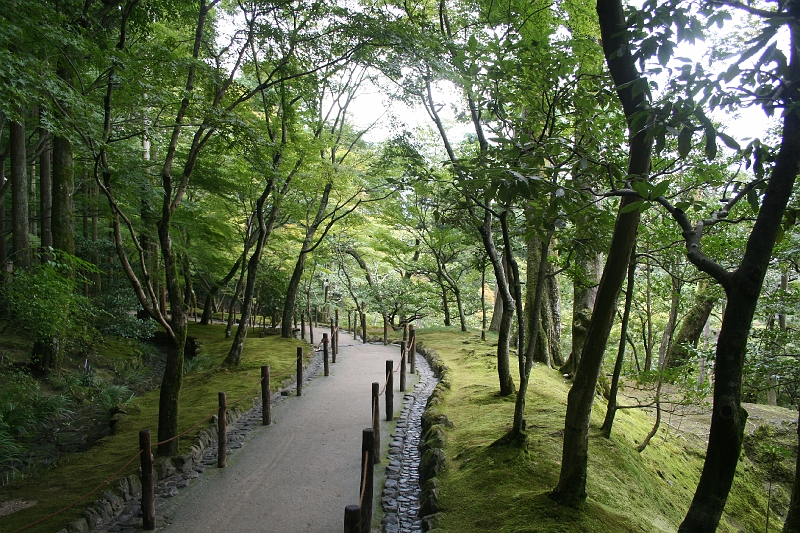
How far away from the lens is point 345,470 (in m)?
6.79

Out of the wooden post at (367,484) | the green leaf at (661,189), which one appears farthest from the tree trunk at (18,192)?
the green leaf at (661,189)

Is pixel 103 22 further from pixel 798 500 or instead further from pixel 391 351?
pixel 391 351

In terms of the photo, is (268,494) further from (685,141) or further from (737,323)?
(685,141)

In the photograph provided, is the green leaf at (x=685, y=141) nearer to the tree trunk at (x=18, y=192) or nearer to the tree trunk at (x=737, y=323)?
the tree trunk at (x=737, y=323)

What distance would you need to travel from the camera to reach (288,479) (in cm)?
654

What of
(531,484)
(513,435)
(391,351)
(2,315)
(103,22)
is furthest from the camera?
(391,351)

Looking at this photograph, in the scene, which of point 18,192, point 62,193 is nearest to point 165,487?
point 62,193

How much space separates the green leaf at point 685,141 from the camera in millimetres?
2289

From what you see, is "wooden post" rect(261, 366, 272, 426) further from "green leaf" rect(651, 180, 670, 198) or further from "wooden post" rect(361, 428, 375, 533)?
"green leaf" rect(651, 180, 670, 198)

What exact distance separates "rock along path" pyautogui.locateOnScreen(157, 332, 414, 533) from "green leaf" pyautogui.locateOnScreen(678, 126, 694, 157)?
201 inches

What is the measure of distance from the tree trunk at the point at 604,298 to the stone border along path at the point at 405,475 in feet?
6.15

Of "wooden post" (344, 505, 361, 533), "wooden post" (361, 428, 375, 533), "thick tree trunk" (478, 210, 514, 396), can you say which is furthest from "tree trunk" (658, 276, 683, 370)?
"wooden post" (344, 505, 361, 533)

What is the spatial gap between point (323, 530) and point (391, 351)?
12644 millimetres

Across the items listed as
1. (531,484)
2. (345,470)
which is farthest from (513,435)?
(345,470)
